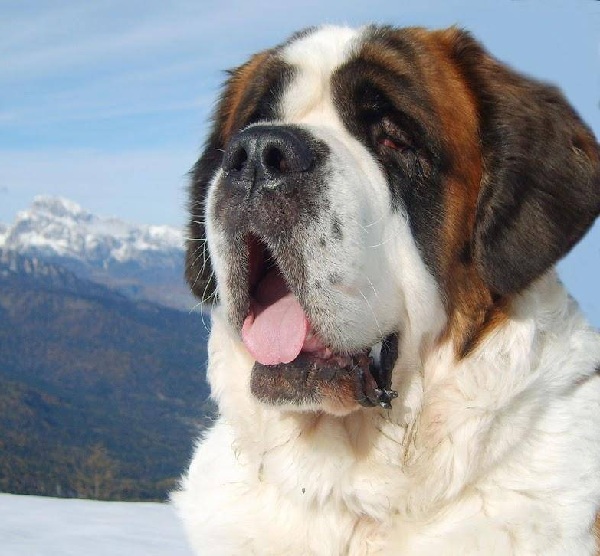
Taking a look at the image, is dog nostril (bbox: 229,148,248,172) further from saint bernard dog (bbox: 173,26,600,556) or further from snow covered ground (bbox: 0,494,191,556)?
snow covered ground (bbox: 0,494,191,556)

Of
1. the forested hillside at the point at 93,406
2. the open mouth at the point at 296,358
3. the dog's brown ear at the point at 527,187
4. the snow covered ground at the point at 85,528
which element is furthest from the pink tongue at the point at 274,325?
the forested hillside at the point at 93,406

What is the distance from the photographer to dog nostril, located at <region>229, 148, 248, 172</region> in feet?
7.45

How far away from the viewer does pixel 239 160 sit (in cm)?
229

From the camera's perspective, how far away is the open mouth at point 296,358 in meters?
2.40

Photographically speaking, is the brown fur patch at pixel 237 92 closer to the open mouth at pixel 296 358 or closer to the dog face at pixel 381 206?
the dog face at pixel 381 206

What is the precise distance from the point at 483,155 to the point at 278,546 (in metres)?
1.32

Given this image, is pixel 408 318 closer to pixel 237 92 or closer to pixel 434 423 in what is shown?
pixel 434 423

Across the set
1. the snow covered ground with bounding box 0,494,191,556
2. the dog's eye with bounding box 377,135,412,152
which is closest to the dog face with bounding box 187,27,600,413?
the dog's eye with bounding box 377,135,412,152

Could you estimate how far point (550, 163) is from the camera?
257cm

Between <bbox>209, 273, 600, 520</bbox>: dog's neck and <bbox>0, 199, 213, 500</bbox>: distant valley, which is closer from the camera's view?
<bbox>209, 273, 600, 520</bbox>: dog's neck

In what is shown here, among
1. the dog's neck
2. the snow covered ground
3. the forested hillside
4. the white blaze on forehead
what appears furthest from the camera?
the forested hillside

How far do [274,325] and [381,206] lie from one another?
Answer: 453 mm

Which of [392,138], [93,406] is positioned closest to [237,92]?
[392,138]

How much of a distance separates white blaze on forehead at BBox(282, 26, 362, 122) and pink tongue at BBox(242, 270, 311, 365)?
544mm
